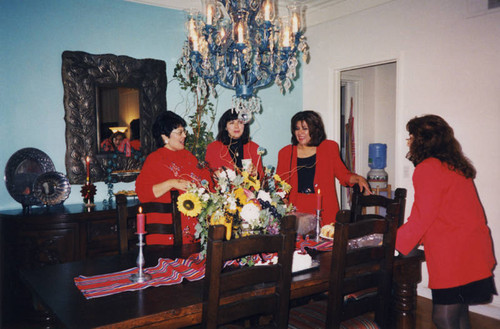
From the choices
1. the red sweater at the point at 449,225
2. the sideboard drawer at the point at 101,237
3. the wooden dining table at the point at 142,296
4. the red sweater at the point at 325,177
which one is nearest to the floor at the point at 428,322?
the sideboard drawer at the point at 101,237

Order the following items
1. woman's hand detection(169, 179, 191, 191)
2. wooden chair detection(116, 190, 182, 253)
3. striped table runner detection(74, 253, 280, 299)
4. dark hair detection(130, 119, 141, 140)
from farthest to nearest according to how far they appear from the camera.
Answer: dark hair detection(130, 119, 141, 140) → woman's hand detection(169, 179, 191, 191) → wooden chair detection(116, 190, 182, 253) → striped table runner detection(74, 253, 280, 299)

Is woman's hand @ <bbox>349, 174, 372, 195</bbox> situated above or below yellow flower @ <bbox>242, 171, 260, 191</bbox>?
below

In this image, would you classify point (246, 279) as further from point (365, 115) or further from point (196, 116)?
point (365, 115)

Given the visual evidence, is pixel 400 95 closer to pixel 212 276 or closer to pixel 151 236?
pixel 151 236

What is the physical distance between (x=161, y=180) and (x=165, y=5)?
2.02m

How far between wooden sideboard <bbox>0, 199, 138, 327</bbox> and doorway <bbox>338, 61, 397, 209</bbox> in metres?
3.58

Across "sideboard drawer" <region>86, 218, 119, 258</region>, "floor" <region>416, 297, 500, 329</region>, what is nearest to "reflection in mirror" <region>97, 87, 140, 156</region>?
"sideboard drawer" <region>86, 218, 119, 258</region>

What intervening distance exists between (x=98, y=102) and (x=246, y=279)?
258 cm

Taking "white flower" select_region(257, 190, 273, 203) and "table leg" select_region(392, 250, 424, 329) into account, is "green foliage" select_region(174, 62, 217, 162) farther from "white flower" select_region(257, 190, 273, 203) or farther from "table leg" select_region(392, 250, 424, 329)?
"table leg" select_region(392, 250, 424, 329)

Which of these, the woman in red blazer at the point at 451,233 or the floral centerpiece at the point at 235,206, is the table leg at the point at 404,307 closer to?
the woman in red blazer at the point at 451,233

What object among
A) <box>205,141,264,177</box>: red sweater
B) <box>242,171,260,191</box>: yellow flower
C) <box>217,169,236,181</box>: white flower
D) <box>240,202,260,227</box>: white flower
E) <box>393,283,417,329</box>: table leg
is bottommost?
<box>393,283,417,329</box>: table leg

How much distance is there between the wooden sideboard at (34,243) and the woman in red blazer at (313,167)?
54.9 inches

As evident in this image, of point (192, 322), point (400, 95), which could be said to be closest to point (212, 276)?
point (192, 322)

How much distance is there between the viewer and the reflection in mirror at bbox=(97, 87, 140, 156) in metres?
3.34
